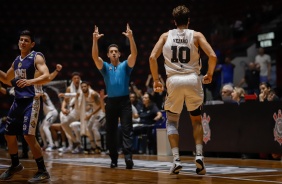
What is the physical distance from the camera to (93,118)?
48.7 feet

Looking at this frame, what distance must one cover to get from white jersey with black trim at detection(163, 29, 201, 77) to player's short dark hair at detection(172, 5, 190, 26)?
0.14 meters

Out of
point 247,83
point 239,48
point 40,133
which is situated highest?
point 239,48

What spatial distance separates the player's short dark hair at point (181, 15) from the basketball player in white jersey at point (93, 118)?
23.2 feet

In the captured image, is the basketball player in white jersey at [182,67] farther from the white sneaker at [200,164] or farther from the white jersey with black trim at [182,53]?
the white sneaker at [200,164]

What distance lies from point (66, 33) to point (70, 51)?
1.26 meters

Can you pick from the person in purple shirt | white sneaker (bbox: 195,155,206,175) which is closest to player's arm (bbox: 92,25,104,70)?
the person in purple shirt

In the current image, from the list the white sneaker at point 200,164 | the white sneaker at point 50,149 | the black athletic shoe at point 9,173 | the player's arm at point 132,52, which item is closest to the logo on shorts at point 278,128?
the player's arm at point 132,52

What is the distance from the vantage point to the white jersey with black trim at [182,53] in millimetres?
7770

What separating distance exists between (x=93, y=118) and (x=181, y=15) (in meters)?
7.45

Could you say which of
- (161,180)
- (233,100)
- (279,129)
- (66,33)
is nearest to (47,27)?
(66,33)

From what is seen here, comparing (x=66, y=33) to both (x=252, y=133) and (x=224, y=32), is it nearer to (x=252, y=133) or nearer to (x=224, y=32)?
(x=224, y=32)

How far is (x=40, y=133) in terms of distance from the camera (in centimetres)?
1709

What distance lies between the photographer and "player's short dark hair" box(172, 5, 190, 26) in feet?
25.6

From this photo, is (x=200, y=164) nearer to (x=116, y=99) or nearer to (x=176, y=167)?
(x=176, y=167)
